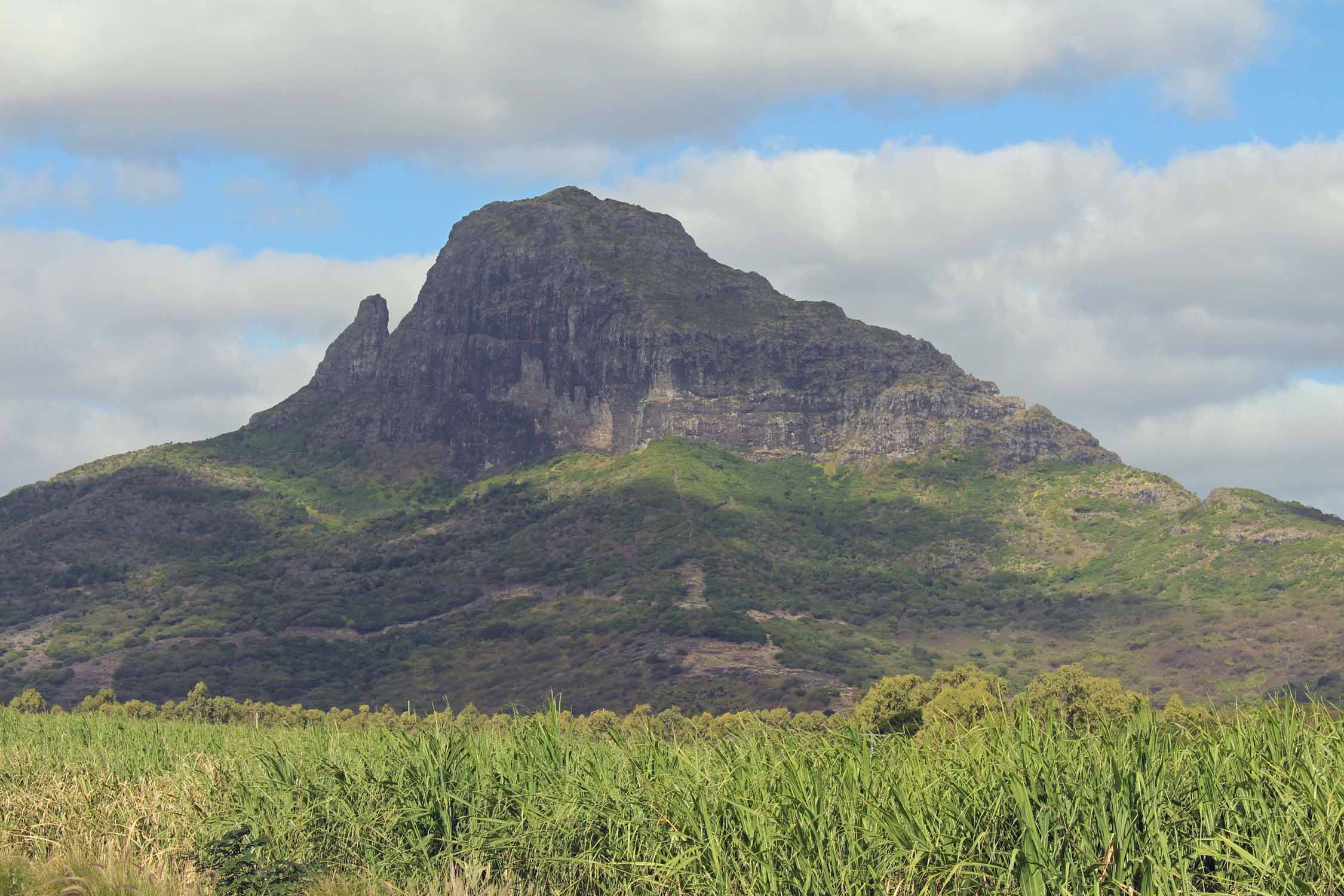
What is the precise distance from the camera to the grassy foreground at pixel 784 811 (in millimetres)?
11680

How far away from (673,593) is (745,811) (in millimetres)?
142139

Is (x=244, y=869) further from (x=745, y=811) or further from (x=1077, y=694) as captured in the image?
(x=1077, y=694)

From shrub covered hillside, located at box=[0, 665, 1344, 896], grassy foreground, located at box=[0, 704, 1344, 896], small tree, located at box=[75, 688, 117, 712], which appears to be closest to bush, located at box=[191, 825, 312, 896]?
shrub covered hillside, located at box=[0, 665, 1344, 896]

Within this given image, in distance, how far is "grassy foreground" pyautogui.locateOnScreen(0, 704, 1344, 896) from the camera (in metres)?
11.7

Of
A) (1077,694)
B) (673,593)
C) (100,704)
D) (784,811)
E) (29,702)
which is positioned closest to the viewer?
(784,811)

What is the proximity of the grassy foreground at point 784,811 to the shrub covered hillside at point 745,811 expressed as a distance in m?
0.03

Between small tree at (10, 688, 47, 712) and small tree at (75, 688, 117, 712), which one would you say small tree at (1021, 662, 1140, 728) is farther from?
small tree at (10, 688, 47, 712)

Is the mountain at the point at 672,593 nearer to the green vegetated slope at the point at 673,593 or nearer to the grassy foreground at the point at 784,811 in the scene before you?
the green vegetated slope at the point at 673,593

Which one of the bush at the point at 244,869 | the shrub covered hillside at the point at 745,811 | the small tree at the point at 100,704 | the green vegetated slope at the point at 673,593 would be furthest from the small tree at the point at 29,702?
the bush at the point at 244,869

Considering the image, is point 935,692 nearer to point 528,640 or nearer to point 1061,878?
point 1061,878

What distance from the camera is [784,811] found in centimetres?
1336

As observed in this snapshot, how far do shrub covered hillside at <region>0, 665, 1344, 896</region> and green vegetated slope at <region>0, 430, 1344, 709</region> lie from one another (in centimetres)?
9650

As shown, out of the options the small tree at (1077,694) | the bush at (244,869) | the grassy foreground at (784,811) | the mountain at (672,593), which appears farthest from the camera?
the mountain at (672,593)

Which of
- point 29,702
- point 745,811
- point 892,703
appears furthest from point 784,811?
point 29,702
